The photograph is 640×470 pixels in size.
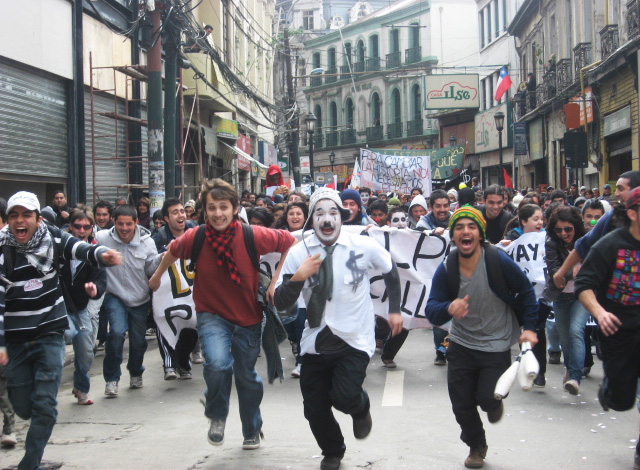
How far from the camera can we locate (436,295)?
545 centimetres

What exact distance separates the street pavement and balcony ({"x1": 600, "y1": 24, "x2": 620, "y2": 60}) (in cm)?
1677

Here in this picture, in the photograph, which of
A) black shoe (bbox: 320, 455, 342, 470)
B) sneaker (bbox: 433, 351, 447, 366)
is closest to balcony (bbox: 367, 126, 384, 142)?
sneaker (bbox: 433, 351, 447, 366)

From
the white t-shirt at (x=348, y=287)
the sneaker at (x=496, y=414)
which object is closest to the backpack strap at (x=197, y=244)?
the white t-shirt at (x=348, y=287)

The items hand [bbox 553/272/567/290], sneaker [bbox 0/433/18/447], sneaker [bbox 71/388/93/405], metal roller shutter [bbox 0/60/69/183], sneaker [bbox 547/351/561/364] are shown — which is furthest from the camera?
metal roller shutter [bbox 0/60/69/183]

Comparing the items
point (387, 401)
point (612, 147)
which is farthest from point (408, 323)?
point (612, 147)

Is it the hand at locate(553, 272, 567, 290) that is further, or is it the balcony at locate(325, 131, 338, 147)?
the balcony at locate(325, 131, 338, 147)

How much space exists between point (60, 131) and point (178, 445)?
36.2 ft

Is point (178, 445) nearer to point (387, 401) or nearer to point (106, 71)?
point (387, 401)

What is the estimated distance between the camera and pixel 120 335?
309 inches

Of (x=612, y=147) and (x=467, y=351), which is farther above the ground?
(x=612, y=147)

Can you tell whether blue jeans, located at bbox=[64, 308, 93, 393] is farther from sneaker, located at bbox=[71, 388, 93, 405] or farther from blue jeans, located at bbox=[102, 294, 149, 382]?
blue jeans, located at bbox=[102, 294, 149, 382]

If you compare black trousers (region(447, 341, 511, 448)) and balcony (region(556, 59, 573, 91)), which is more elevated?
balcony (region(556, 59, 573, 91))

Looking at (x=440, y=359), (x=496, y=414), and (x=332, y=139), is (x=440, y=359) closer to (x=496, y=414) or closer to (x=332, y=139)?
(x=496, y=414)

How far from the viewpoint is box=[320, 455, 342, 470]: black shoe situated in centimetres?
534
